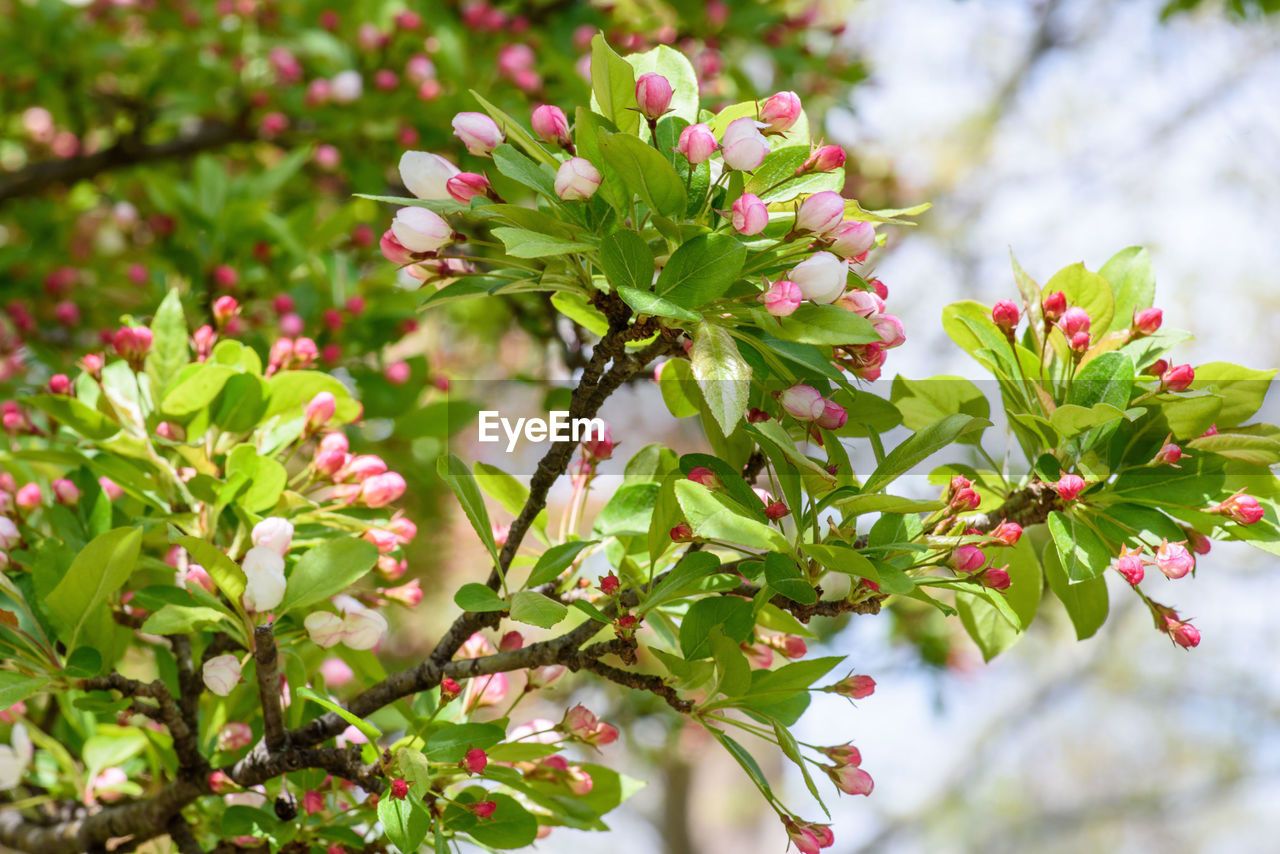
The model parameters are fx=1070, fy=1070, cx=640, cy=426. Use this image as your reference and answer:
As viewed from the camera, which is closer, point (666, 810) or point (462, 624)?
point (462, 624)

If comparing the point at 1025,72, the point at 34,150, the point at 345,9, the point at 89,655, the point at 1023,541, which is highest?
the point at 1025,72

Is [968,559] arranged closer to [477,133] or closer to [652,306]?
[652,306]

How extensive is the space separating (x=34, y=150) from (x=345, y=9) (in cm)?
100

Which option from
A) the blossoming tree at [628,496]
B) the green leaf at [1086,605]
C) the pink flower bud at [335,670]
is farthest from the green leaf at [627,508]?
the pink flower bud at [335,670]

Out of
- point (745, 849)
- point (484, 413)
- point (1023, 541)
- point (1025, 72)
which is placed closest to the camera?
point (1023, 541)

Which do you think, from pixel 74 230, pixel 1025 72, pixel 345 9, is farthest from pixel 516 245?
pixel 1025 72

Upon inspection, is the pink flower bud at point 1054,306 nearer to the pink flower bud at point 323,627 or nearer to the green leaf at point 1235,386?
the green leaf at point 1235,386

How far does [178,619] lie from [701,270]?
18.7 inches

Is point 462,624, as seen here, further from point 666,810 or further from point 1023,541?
point 666,810

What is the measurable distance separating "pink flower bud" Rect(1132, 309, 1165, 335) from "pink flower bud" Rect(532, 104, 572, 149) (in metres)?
0.47

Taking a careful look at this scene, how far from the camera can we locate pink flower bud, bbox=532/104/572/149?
73cm

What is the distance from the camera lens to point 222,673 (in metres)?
0.85

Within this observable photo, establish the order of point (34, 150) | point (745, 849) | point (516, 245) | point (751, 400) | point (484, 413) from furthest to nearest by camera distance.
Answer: point (745, 849), point (34, 150), point (484, 413), point (751, 400), point (516, 245)

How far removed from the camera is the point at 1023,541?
2.88ft
